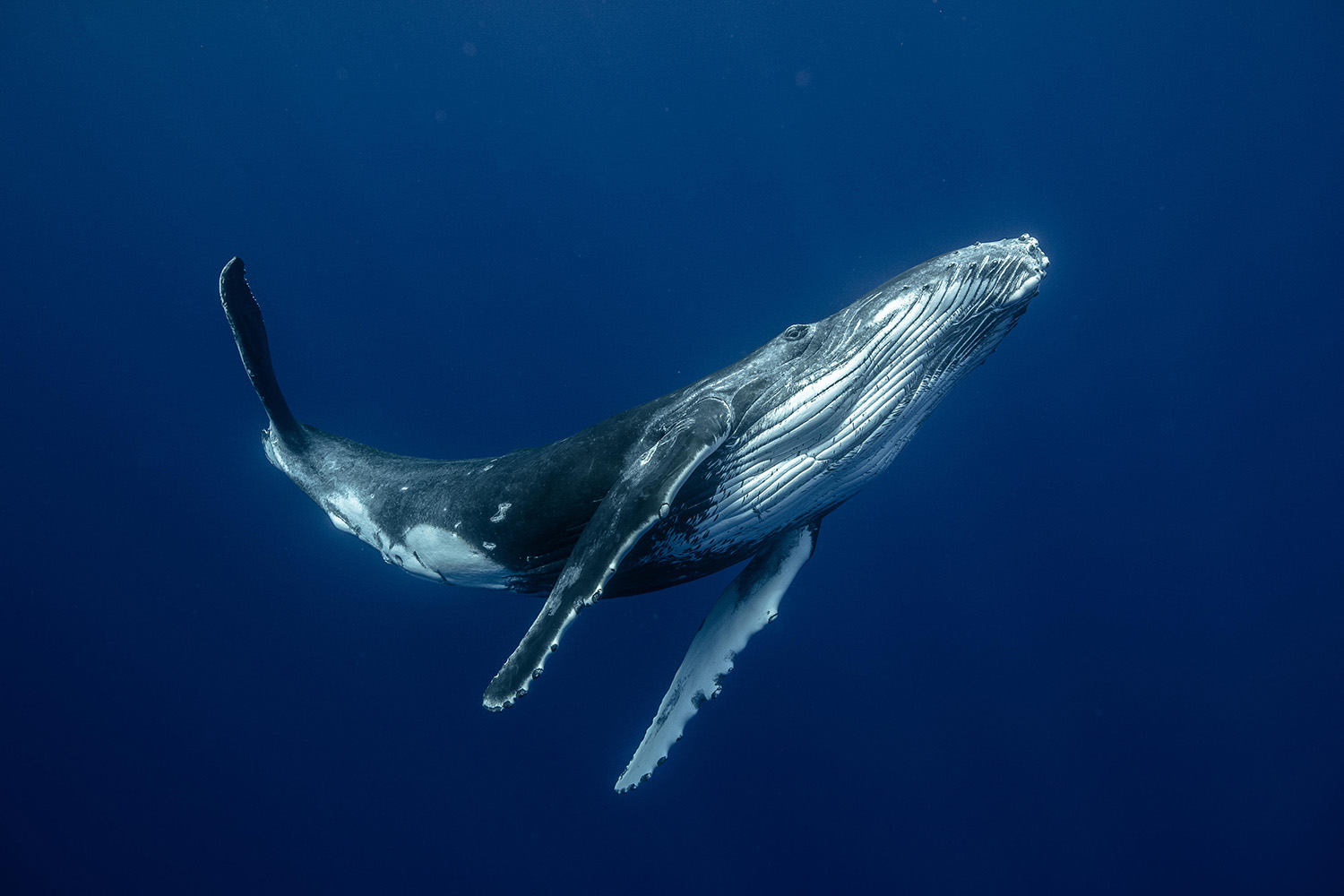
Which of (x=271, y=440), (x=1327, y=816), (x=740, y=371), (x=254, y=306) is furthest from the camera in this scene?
(x=1327, y=816)

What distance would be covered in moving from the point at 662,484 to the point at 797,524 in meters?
1.98

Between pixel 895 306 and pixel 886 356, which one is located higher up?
pixel 895 306

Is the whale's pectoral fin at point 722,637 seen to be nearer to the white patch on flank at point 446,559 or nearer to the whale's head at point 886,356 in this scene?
the whale's head at point 886,356

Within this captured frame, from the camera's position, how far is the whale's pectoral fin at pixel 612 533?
3166 millimetres

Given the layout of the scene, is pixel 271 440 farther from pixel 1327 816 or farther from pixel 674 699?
pixel 1327 816

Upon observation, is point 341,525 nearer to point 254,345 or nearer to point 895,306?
point 254,345

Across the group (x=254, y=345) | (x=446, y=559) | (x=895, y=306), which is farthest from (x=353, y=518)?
(x=895, y=306)

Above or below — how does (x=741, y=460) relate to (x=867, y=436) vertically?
below

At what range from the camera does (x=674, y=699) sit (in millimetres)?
5066

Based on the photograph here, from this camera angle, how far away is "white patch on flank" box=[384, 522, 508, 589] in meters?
5.07

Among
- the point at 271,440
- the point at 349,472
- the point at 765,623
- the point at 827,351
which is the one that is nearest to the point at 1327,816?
the point at 765,623

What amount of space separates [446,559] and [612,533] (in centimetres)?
238

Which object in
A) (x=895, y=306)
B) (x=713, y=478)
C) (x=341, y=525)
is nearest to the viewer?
(x=895, y=306)

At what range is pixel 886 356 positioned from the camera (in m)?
3.98
